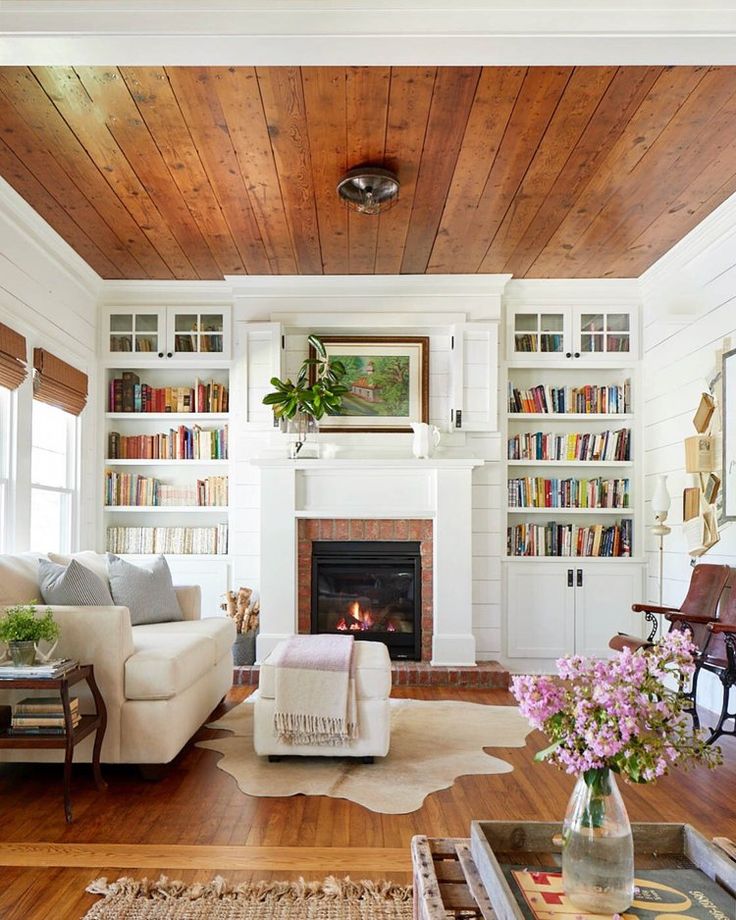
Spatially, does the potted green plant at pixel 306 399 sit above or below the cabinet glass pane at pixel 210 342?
below

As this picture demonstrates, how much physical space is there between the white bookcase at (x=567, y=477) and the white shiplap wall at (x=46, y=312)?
303cm

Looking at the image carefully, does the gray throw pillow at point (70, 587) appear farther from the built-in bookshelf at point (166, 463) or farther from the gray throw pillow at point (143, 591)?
the built-in bookshelf at point (166, 463)

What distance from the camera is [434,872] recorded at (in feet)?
5.33

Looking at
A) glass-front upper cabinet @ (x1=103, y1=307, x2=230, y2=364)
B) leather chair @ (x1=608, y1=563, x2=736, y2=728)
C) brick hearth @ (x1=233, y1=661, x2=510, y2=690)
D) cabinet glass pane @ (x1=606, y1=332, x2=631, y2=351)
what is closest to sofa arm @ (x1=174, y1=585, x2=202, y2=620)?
brick hearth @ (x1=233, y1=661, x2=510, y2=690)

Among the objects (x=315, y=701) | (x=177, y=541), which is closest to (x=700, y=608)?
(x=315, y=701)

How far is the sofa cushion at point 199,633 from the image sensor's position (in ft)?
12.8

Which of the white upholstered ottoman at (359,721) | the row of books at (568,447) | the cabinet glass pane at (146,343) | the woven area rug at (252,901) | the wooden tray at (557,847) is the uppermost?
the cabinet glass pane at (146,343)

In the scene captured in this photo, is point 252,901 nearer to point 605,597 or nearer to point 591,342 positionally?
point 605,597

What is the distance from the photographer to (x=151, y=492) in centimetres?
621

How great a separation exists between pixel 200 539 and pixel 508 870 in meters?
4.76

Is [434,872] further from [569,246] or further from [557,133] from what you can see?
[569,246]

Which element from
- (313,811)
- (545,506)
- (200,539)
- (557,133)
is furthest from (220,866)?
(545,506)

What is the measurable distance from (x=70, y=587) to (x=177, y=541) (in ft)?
8.15

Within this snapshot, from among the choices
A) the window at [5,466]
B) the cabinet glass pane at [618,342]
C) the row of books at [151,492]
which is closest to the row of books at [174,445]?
the row of books at [151,492]
